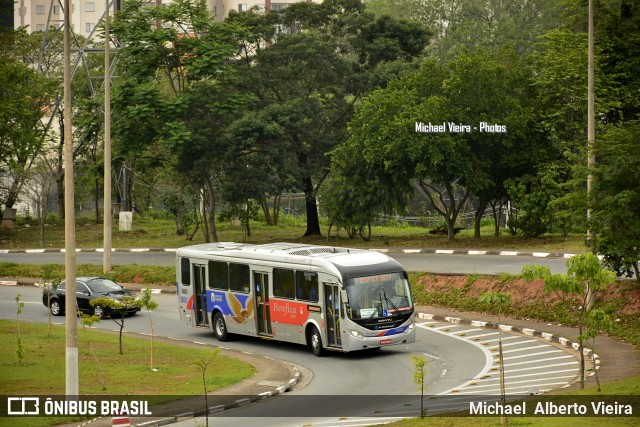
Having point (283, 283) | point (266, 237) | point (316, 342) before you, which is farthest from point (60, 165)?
point (316, 342)

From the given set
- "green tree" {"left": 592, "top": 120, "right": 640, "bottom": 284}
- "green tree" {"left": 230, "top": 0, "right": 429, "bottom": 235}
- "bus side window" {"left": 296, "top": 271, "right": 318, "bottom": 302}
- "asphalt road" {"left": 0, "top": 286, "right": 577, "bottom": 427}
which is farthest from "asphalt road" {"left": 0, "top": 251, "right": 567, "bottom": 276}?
"bus side window" {"left": 296, "top": 271, "right": 318, "bottom": 302}

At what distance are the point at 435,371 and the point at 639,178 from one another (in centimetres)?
812

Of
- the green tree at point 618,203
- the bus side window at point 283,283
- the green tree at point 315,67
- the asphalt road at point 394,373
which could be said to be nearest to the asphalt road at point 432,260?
the asphalt road at point 394,373

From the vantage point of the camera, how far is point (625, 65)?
45375mm

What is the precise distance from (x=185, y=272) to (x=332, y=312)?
24.2 feet

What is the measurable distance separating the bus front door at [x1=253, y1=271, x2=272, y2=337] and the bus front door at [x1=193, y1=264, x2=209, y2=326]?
2802 millimetres

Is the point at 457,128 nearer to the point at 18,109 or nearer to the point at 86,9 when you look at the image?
the point at 18,109

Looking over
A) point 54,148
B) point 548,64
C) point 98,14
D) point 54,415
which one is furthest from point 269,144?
point 98,14

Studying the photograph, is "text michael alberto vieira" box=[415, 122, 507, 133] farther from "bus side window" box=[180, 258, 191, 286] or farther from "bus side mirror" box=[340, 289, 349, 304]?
"bus side mirror" box=[340, 289, 349, 304]

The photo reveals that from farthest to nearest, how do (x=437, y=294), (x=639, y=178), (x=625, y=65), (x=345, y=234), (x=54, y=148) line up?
1. (x=54, y=148)
2. (x=345, y=234)
3. (x=625, y=65)
4. (x=437, y=294)
5. (x=639, y=178)

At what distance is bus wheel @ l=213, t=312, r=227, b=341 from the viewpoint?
107ft

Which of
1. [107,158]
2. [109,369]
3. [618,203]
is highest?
[107,158]

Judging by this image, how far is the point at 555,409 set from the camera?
1894cm

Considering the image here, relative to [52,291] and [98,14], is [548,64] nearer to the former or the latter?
[52,291]
